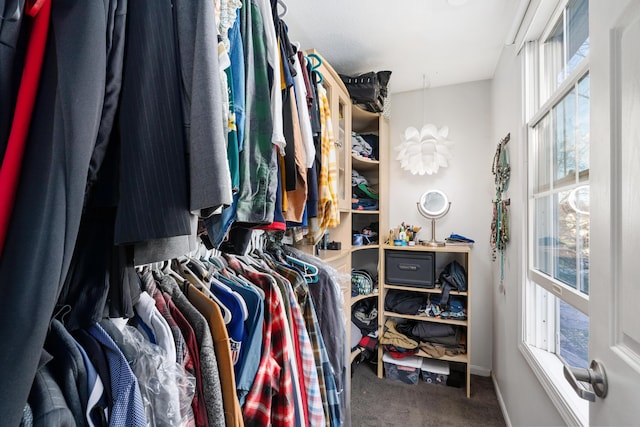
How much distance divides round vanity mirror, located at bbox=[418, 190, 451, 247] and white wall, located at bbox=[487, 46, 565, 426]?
0.53 m

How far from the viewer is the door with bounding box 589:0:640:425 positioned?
0.52 meters

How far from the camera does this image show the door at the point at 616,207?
0.52m

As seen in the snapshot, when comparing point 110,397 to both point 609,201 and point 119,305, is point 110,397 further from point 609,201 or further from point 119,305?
point 609,201

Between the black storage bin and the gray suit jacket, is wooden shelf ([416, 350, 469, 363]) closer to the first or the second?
the black storage bin

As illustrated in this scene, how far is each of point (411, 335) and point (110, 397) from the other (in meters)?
2.12

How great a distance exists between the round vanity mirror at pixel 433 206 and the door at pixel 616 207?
1.63m

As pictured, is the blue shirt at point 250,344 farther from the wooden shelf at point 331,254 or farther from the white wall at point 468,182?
the white wall at point 468,182

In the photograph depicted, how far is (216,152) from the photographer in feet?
1.56

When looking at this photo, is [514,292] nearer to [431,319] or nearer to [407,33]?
[431,319]

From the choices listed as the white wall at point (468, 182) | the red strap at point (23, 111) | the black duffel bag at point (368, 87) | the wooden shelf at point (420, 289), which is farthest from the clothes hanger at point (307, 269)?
the white wall at point (468, 182)

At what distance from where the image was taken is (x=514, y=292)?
1.57m

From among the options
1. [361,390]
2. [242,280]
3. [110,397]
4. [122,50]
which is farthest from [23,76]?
[361,390]

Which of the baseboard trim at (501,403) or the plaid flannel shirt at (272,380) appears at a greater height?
the plaid flannel shirt at (272,380)

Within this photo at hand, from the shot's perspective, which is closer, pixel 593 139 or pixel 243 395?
pixel 593 139
